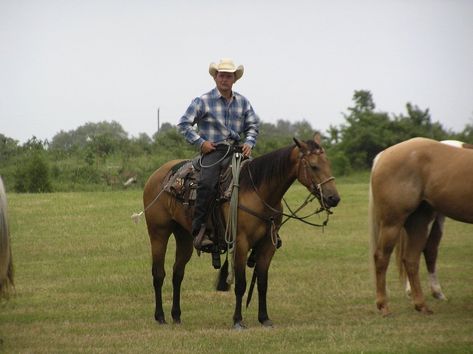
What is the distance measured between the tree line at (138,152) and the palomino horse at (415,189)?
20104 millimetres

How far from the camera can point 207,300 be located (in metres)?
12.1

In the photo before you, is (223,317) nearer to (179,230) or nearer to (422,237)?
(179,230)

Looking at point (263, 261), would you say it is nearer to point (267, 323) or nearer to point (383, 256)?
point (267, 323)

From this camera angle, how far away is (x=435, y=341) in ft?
28.4

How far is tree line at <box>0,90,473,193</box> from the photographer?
30.8 m

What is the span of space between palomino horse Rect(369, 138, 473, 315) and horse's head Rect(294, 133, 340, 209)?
156cm

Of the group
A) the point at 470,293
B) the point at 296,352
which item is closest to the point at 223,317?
the point at 296,352

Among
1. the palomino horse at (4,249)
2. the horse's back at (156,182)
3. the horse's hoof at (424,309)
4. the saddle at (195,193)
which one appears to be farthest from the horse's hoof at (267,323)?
the palomino horse at (4,249)

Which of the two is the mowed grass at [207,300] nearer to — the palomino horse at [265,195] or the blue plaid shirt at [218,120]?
the palomino horse at [265,195]

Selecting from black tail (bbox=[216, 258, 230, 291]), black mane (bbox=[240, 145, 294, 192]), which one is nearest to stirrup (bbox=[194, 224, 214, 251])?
black tail (bbox=[216, 258, 230, 291])

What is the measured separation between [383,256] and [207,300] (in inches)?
108

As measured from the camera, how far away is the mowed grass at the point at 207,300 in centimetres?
888

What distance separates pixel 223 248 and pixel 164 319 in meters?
1.26

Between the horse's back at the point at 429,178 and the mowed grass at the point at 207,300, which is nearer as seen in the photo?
the mowed grass at the point at 207,300
